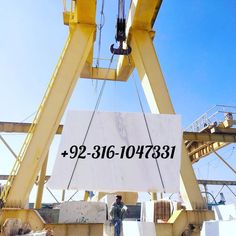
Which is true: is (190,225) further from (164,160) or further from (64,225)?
(164,160)

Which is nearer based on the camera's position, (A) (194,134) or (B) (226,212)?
(B) (226,212)

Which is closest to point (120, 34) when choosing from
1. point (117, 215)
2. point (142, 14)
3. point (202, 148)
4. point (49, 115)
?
point (142, 14)

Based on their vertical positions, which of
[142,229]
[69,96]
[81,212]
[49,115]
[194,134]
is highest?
[194,134]

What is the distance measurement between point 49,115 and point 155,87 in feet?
10.4

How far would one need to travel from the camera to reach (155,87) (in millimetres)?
8078

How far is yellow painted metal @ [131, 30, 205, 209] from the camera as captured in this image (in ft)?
23.6

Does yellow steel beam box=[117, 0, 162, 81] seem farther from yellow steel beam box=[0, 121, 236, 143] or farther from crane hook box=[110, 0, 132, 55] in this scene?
yellow steel beam box=[0, 121, 236, 143]

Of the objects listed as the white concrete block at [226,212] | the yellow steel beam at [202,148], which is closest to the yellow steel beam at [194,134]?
the yellow steel beam at [202,148]

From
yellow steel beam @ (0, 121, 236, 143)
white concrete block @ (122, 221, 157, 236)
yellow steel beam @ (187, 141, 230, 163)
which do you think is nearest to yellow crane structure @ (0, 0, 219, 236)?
white concrete block @ (122, 221, 157, 236)

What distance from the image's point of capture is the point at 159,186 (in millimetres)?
2844

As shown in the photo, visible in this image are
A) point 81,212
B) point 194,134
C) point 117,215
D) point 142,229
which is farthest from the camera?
point 194,134

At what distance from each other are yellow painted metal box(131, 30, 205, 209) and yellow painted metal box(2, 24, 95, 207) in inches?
61.2

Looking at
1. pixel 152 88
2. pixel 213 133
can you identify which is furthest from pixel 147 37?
pixel 213 133

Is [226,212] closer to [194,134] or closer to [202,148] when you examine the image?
[194,134]
